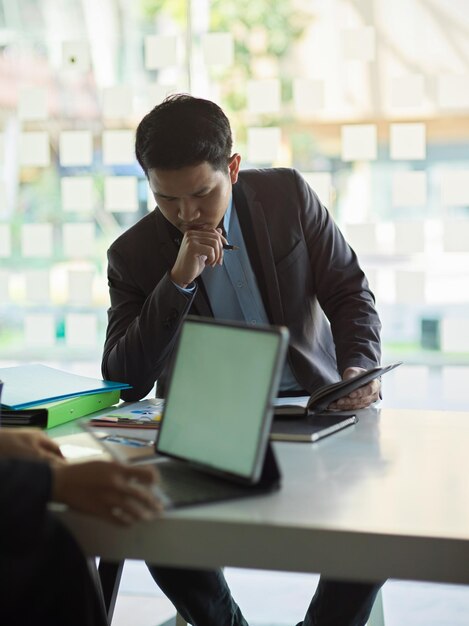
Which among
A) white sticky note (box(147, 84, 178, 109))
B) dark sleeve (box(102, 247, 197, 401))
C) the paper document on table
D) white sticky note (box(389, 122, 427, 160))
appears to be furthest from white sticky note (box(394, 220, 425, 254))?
the paper document on table

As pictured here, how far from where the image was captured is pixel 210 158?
1.99 m

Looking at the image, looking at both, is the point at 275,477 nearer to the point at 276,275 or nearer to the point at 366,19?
the point at 276,275

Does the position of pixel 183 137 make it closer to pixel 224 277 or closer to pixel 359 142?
pixel 224 277

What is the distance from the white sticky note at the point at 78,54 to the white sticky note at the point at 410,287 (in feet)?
5.13

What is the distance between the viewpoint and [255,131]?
3709 mm

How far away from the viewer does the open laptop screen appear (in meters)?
1.10

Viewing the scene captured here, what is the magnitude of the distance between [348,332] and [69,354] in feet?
6.70

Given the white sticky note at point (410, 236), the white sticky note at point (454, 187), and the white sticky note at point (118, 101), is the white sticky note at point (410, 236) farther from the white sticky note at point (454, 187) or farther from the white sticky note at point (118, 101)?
the white sticky note at point (118, 101)

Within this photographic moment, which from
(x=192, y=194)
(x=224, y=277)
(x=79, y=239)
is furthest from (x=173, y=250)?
(x=79, y=239)

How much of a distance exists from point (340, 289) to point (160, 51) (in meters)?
1.89

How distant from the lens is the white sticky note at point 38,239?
3916 millimetres

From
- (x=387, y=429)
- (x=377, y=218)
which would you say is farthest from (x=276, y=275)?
(x=377, y=218)

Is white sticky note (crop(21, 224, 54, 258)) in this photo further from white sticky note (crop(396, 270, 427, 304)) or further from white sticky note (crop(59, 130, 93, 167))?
white sticky note (crop(396, 270, 427, 304))

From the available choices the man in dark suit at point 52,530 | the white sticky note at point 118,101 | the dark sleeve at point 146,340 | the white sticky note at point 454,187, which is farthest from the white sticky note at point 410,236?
the man in dark suit at point 52,530
